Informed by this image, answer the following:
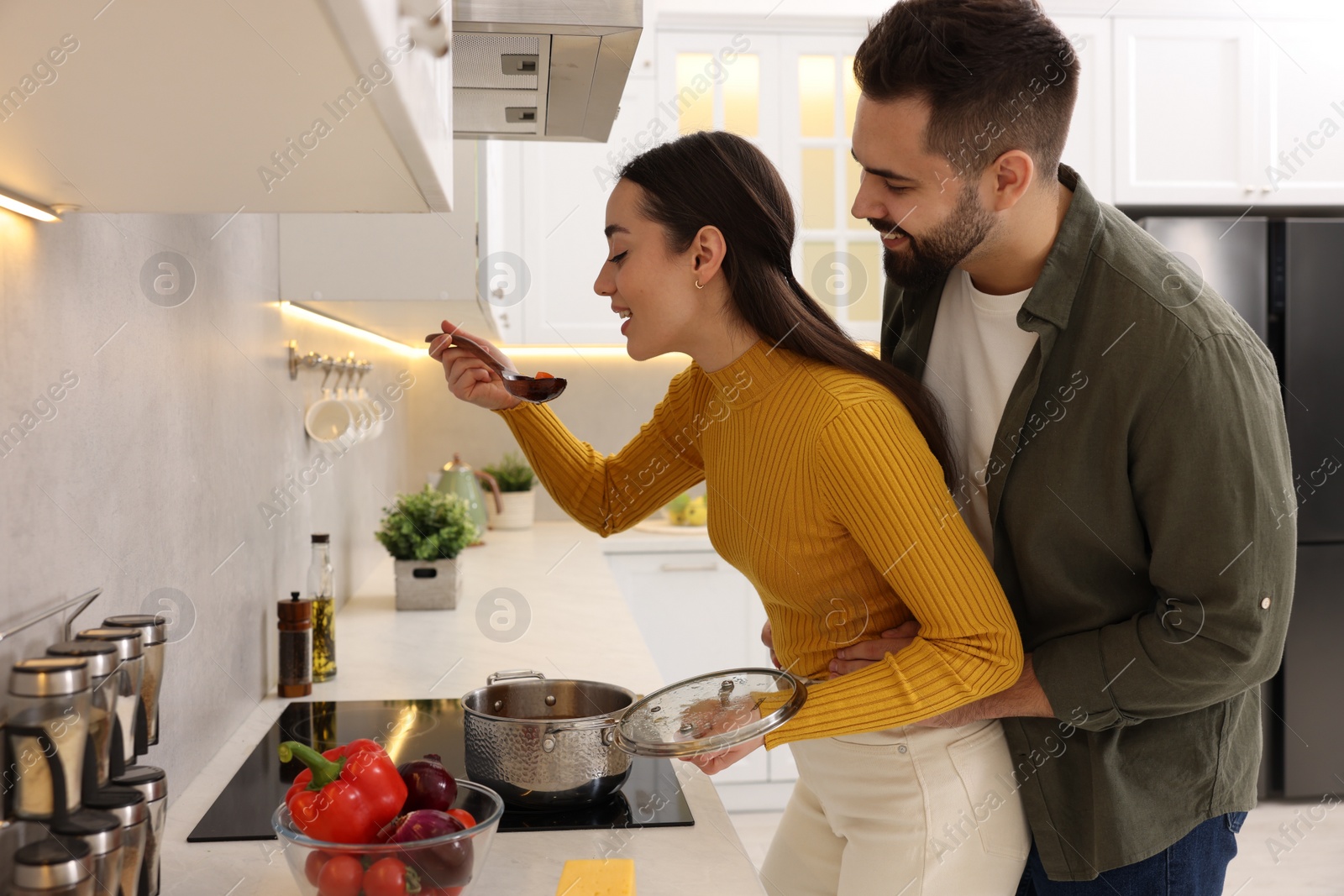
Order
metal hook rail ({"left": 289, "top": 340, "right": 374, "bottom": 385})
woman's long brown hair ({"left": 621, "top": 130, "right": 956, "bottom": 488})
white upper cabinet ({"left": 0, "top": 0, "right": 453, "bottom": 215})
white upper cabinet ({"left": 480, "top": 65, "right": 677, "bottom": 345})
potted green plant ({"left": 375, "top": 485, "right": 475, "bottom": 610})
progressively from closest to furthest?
white upper cabinet ({"left": 0, "top": 0, "right": 453, "bottom": 215}) → woman's long brown hair ({"left": 621, "top": 130, "right": 956, "bottom": 488}) → metal hook rail ({"left": 289, "top": 340, "right": 374, "bottom": 385}) → potted green plant ({"left": 375, "top": 485, "right": 475, "bottom": 610}) → white upper cabinet ({"left": 480, "top": 65, "right": 677, "bottom": 345})

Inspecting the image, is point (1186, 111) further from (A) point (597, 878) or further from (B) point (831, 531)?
(A) point (597, 878)

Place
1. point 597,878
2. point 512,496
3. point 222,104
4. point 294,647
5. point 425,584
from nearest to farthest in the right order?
1. point 222,104
2. point 597,878
3. point 294,647
4. point 425,584
5. point 512,496

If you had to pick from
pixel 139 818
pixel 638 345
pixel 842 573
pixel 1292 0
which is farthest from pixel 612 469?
pixel 1292 0

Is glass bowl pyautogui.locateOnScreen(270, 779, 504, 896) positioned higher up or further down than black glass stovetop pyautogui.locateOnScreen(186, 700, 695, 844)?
higher up

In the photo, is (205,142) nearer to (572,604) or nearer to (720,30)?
(572,604)

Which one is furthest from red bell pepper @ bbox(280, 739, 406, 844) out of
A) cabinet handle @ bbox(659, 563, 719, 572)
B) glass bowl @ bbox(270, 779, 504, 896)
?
cabinet handle @ bbox(659, 563, 719, 572)

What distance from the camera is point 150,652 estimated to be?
801mm

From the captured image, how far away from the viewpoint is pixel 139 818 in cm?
68

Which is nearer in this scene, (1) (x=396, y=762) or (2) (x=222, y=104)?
(2) (x=222, y=104)

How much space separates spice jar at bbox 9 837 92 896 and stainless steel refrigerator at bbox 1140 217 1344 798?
9.93ft

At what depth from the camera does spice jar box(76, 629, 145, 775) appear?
0.72 m

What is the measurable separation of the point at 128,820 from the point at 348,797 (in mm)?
146

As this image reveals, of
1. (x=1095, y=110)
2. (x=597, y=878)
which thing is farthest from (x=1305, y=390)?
(x=597, y=878)

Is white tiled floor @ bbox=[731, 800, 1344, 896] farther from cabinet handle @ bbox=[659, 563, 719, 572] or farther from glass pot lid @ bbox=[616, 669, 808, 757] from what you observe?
glass pot lid @ bbox=[616, 669, 808, 757]
